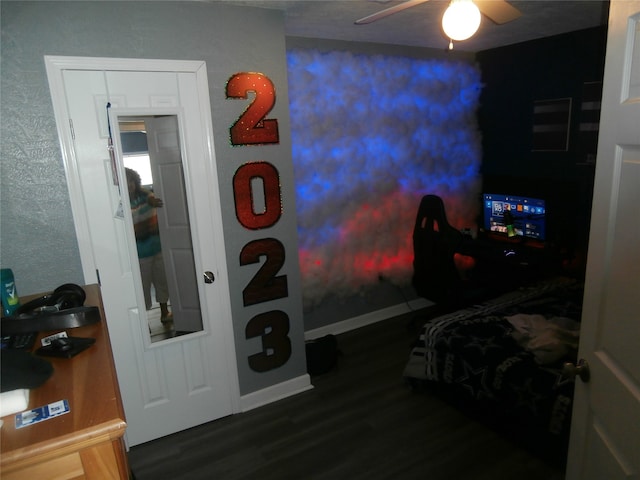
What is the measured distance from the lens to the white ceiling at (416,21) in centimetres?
279

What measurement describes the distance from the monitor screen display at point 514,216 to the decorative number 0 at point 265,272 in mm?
2541

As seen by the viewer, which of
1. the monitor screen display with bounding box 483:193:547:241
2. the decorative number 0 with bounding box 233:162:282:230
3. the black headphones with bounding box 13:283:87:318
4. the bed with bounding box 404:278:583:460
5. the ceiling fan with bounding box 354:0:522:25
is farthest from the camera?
the monitor screen display with bounding box 483:193:547:241

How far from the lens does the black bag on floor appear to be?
3.53 meters

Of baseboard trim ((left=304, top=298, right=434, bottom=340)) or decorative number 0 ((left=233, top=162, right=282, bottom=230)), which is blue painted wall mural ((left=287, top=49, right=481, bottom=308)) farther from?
decorative number 0 ((left=233, top=162, right=282, bottom=230))

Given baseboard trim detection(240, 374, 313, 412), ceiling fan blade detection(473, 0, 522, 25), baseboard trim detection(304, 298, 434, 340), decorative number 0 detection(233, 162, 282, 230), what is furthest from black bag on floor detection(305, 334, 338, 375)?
ceiling fan blade detection(473, 0, 522, 25)

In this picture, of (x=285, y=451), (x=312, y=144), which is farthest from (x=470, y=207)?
(x=285, y=451)

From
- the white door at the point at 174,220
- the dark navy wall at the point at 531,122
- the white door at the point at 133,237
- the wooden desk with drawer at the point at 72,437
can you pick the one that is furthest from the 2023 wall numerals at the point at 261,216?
the dark navy wall at the point at 531,122

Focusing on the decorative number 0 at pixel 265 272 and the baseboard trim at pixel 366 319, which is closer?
the decorative number 0 at pixel 265 272

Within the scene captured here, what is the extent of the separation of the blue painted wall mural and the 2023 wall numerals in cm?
79

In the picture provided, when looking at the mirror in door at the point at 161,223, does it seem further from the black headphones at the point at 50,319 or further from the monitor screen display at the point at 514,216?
the monitor screen display at the point at 514,216

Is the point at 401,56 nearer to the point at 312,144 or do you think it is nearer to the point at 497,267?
the point at 312,144

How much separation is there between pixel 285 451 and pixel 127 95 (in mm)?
2309

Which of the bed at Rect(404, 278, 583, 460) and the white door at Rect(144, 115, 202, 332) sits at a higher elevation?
the white door at Rect(144, 115, 202, 332)

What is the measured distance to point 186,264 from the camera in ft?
9.37
